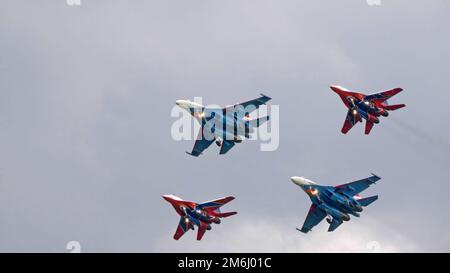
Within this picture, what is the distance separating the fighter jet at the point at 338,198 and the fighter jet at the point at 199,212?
13.8m

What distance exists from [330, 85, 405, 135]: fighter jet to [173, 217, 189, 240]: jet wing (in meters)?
32.9

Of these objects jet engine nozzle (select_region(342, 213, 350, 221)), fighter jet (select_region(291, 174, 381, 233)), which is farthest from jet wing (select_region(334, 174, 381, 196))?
jet engine nozzle (select_region(342, 213, 350, 221))

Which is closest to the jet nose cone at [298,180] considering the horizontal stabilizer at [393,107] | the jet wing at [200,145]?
the horizontal stabilizer at [393,107]

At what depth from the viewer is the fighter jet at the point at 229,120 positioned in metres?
174

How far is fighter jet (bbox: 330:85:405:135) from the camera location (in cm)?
16588

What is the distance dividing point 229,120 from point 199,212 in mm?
17691

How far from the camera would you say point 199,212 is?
166m

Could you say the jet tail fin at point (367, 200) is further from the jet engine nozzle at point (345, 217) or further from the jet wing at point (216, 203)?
the jet wing at point (216, 203)

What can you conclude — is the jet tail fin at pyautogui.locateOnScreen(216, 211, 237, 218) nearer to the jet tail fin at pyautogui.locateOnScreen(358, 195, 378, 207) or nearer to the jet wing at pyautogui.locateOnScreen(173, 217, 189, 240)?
the jet wing at pyautogui.locateOnScreen(173, 217, 189, 240)
